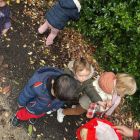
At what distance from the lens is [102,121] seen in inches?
219

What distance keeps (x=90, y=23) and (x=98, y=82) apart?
1.91 metres

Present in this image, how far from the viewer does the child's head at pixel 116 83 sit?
540cm

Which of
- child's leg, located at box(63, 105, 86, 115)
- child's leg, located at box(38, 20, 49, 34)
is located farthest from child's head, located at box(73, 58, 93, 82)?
child's leg, located at box(38, 20, 49, 34)

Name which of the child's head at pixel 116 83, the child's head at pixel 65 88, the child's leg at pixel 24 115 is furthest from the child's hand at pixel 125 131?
the child's leg at pixel 24 115

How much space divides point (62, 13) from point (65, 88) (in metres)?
1.81

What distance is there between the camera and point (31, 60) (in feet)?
22.2

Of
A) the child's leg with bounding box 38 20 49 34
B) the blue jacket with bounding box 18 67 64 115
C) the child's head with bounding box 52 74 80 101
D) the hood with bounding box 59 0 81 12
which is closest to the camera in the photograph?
the child's head with bounding box 52 74 80 101

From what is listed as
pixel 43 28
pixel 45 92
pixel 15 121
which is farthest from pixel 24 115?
pixel 43 28

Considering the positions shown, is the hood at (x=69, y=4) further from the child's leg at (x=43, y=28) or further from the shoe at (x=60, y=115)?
the shoe at (x=60, y=115)

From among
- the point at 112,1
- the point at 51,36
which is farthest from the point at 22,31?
the point at 112,1

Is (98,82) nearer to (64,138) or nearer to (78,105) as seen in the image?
(78,105)

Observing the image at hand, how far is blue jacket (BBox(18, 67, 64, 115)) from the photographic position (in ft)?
17.1

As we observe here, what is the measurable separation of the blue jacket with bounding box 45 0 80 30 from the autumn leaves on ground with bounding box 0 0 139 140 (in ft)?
2.00

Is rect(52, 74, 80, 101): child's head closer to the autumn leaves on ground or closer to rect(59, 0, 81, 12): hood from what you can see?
the autumn leaves on ground
